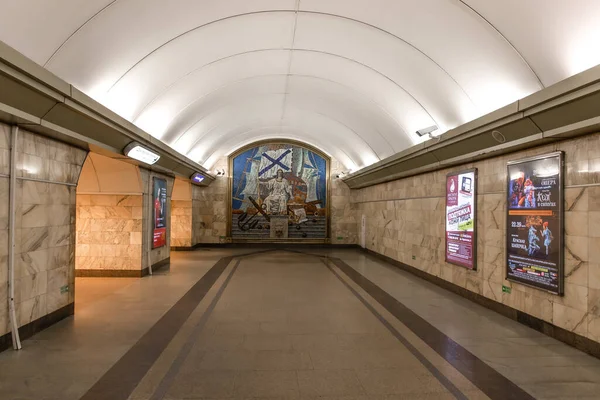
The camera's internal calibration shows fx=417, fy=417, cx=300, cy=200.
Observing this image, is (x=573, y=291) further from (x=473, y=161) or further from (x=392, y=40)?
(x=392, y=40)

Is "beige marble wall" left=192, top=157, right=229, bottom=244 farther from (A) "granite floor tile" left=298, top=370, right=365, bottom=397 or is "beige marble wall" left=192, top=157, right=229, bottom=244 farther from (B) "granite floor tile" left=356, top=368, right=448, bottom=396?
(B) "granite floor tile" left=356, top=368, right=448, bottom=396

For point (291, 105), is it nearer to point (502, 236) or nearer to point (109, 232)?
point (109, 232)

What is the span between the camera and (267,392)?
4.00 meters

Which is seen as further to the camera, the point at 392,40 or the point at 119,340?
the point at 392,40

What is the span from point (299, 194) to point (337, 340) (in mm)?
14932

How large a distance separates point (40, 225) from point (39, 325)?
143cm

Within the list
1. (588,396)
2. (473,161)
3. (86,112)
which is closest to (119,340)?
(86,112)

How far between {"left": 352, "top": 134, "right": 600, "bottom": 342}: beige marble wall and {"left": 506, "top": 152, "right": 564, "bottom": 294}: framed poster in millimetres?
126

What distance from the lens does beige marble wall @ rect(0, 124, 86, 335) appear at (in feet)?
17.0

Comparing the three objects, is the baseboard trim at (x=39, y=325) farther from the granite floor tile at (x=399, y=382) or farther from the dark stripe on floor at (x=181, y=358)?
the granite floor tile at (x=399, y=382)

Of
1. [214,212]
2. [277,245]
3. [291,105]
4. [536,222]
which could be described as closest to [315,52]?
[291,105]

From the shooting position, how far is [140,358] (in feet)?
16.1

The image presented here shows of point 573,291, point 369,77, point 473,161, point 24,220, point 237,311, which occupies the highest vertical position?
point 369,77

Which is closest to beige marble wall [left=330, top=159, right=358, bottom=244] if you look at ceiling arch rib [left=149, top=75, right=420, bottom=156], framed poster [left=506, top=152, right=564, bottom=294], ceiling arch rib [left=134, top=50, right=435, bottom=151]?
ceiling arch rib [left=149, top=75, right=420, bottom=156]
